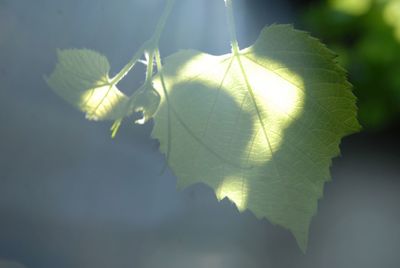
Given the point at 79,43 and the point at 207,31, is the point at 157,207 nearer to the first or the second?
the point at 207,31

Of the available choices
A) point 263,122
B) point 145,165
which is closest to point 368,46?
point 145,165

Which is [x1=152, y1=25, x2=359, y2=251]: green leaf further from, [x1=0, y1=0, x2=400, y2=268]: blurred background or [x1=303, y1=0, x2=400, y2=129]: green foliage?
[x1=303, y1=0, x2=400, y2=129]: green foliage

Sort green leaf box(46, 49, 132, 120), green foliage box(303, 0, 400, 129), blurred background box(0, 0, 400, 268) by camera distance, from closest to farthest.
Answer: green leaf box(46, 49, 132, 120)
blurred background box(0, 0, 400, 268)
green foliage box(303, 0, 400, 129)

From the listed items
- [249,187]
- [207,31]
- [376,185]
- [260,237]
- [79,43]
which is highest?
[376,185]

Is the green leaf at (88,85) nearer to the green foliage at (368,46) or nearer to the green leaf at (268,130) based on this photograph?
the green leaf at (268,130)

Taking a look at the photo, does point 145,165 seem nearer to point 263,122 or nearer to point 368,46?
point 263,122

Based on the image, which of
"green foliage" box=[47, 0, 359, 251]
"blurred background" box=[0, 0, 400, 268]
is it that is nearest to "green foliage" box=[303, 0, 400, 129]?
"blurred background" box=[0, 0, 400, 268]

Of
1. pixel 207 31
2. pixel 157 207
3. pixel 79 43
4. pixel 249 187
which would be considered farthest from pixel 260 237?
pixel 249 187
